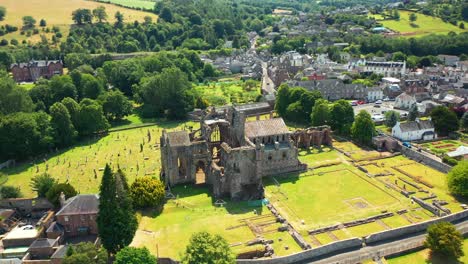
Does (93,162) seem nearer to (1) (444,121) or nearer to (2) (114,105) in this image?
(2) (114,105)

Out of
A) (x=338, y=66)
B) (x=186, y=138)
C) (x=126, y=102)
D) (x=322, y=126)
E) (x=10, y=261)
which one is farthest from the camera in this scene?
(x=338, y=66)

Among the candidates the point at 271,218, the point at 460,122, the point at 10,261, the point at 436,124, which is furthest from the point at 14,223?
the point at 460,122

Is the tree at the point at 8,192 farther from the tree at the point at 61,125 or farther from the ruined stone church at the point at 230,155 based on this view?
the tree at the point at 61,125

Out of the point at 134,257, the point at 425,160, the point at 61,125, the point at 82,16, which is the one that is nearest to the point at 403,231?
the point at 425,160

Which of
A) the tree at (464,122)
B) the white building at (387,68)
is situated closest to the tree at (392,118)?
the tree at (464,122)

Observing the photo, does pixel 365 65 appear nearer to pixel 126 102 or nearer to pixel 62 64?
pixel 126 102

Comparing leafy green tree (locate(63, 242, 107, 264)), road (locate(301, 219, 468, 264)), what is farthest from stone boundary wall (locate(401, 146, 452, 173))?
leafy green tree (locate(63, 242, 107, 264))

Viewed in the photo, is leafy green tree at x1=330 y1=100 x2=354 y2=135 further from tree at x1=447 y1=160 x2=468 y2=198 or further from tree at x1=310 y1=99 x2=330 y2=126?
tree at x1=447 y1=160 x2=468 y2=198
